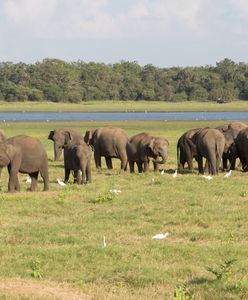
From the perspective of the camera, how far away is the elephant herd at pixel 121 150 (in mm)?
18422

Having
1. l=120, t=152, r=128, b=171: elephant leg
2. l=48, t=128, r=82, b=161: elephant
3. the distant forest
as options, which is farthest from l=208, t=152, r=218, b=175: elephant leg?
the distant forest

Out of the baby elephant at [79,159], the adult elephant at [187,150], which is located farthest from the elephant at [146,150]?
the baby elephant at [79,159]

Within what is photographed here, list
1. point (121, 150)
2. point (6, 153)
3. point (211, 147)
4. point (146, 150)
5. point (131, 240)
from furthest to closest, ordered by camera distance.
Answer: point (121, 150) → point (146, 150) → point (211, 147) → point (6, 153) → point (131, 240)

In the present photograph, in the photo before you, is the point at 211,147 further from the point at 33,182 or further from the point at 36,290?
the point at 36,290

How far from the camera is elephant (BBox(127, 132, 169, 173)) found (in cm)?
2300

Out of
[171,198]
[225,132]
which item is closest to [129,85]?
[225,132]

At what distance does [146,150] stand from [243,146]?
2897 mm

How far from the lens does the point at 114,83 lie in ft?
433

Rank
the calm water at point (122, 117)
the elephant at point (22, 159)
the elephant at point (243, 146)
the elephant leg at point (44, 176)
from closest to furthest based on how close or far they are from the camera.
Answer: the elephant at point (22, 159) → the elephant leg at point (44, 176) → the elephant at point (243, 146) → the calm water at point (122, 117)

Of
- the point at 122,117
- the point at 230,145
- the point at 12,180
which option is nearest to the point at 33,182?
the point at 12,180

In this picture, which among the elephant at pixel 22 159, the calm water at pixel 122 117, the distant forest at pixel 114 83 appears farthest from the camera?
the distant forest at pixel 114 83

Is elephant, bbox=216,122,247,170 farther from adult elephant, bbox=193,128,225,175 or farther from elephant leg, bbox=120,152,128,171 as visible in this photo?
elephant leg, bbox=120,152,128,171

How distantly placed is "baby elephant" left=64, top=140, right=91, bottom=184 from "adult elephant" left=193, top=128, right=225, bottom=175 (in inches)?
147

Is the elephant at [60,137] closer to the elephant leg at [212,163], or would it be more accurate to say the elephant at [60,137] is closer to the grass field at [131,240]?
the elephant leg at [212,163]
